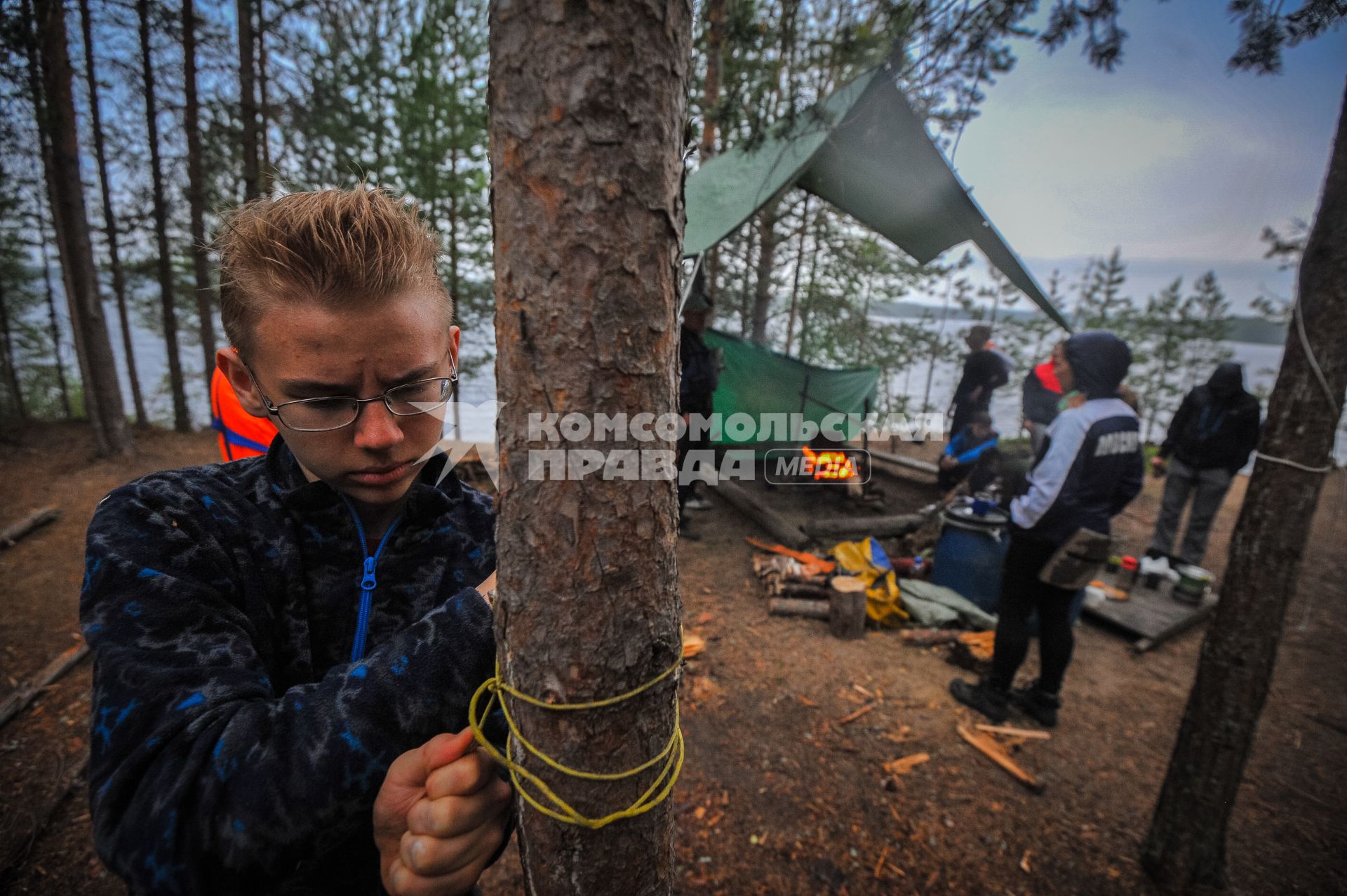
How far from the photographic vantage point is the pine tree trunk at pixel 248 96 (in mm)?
7500

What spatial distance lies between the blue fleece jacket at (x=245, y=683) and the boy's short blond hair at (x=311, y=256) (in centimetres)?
38

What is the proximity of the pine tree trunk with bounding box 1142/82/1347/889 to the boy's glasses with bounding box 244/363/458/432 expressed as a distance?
292 cm

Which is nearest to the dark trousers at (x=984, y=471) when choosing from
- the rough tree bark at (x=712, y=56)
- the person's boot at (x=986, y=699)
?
the person's boot at (x=986, y=699)

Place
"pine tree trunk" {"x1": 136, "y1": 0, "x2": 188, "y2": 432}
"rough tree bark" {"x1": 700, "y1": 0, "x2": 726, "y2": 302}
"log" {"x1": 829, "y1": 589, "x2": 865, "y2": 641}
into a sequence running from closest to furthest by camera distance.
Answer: "log" {"x1": 829, "y1": 589, "x2": 865, "y2": 641}
"rough tree bark" {"x1": 700, "y1": 0, "x2": 726, "y2": 302}
"pine tree trunk" {"x1": 136, "y1": 0, "x2": 188, "y2": 432}

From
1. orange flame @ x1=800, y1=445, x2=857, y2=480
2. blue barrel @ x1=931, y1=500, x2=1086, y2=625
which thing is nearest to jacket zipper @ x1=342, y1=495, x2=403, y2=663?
blue barrel @ x1=931, y1=500, x2=1086, y2=625

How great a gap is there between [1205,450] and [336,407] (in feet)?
26.0

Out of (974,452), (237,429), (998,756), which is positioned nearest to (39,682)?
(237,429)

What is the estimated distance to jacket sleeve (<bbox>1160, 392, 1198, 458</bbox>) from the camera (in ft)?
18.9

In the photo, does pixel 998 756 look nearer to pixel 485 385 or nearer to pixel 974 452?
pixel 974 452

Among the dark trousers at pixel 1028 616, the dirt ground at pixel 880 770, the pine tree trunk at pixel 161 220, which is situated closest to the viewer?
the dirt ground at pixel 880 770

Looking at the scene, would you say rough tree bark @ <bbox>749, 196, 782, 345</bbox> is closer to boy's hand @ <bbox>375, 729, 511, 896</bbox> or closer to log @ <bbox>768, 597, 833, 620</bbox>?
log @ <bbox>768, 597, 833, 620</bbox>

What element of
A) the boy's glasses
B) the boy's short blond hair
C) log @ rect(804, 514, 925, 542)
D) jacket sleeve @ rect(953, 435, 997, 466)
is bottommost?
log @ rect(804, 514, 925, 542)

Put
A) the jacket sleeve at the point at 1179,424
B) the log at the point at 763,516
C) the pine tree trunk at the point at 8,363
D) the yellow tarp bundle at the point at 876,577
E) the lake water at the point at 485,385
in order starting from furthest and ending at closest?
the lake water at the point at 485,385, the pine tree trunk at the point at 8,363, the log at the point at 763,516, the jacket sleeve at the point at 1179,424, the yellow tarp bundle at the point at 876,577

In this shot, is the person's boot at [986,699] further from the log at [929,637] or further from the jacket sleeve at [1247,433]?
the jacket sleeve at [1247,433]
